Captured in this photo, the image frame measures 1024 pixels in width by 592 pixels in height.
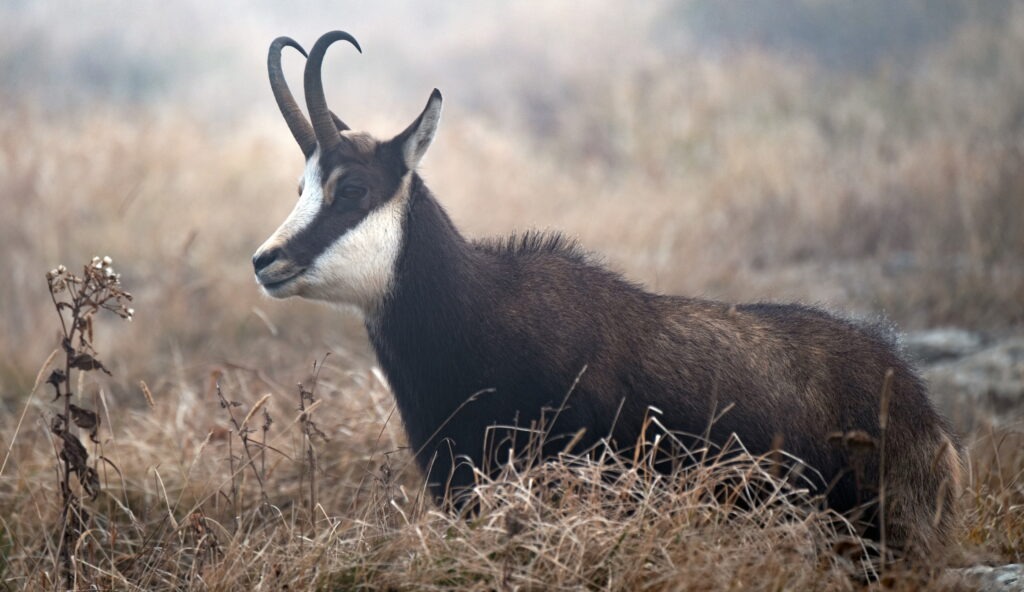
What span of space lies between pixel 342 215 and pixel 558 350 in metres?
1.04

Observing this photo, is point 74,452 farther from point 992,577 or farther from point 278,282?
point 992,577

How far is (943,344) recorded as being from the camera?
873 cm

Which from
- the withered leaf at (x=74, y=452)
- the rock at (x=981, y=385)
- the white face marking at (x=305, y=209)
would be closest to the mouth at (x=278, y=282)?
the white face marking at (x=305, y=209)

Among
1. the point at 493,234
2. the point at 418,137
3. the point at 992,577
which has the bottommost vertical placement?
the point at 992,577

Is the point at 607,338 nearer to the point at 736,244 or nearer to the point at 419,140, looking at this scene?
the point at 419,140

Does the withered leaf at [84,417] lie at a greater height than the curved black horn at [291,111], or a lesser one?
Answer: lesser

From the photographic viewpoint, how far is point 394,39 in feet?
77.1

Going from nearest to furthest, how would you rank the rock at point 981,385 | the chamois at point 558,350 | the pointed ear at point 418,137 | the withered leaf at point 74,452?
the withered leaf at point 74,452
the chamois at point 558,350
the pointed ear at point 418,137
the rock at point 981,385

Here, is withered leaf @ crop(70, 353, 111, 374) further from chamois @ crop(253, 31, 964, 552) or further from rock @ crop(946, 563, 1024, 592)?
rock @ crop(946, 563, 1024, 592)

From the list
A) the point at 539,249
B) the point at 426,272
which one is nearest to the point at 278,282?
the point at 426,272

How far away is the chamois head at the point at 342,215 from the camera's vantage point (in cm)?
462

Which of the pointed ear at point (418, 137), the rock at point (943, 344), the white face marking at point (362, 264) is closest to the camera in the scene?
the white face marking at point (362, 264)

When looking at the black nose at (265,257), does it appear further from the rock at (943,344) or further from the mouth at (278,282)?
the rock at (943,344)

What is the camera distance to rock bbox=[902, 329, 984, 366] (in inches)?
337
